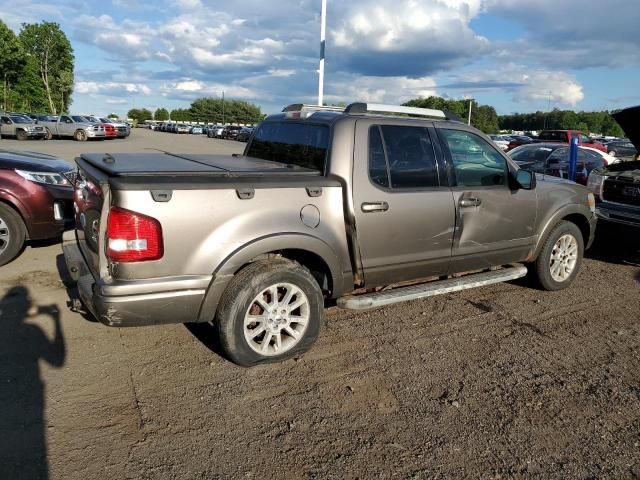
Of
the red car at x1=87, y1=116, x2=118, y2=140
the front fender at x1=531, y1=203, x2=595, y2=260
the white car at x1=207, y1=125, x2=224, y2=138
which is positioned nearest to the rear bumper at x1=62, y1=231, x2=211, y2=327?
the front fender at x1=531, y1=203, x2=595, y2=260

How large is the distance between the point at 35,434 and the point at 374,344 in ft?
8.01

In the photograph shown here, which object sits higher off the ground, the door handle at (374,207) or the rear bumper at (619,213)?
the door handle at (374,207)

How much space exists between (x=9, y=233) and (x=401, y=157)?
449cm

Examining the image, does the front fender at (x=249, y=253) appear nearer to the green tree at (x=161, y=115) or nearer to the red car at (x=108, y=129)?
the red car at (x=108, y=129)

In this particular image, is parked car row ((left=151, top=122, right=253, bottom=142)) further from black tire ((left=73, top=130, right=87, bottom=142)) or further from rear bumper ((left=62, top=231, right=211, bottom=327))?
rear bumper ((left=62, top=231, right=211, bottom=327))

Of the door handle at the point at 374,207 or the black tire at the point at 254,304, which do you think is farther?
the door handle at the point at 374,207

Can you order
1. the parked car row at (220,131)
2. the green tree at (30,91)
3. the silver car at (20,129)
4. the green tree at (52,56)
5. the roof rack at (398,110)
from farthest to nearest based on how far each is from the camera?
the green tree at (52,56) < the green tree at (30,91) < the parked car row at (220,131) < the silver car at (20,129) < the roof rack at (398,110)

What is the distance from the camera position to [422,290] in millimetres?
4348

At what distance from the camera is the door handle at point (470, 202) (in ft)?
14.8

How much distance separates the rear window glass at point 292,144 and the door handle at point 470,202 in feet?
4.43

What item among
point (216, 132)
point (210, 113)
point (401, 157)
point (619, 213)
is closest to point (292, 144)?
point (401, 157)

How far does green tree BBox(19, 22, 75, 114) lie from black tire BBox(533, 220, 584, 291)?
81239 mm

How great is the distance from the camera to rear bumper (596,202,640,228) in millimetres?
6770

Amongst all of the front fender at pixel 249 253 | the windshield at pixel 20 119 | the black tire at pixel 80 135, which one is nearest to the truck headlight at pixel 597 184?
the front fender at pixel 249 253
